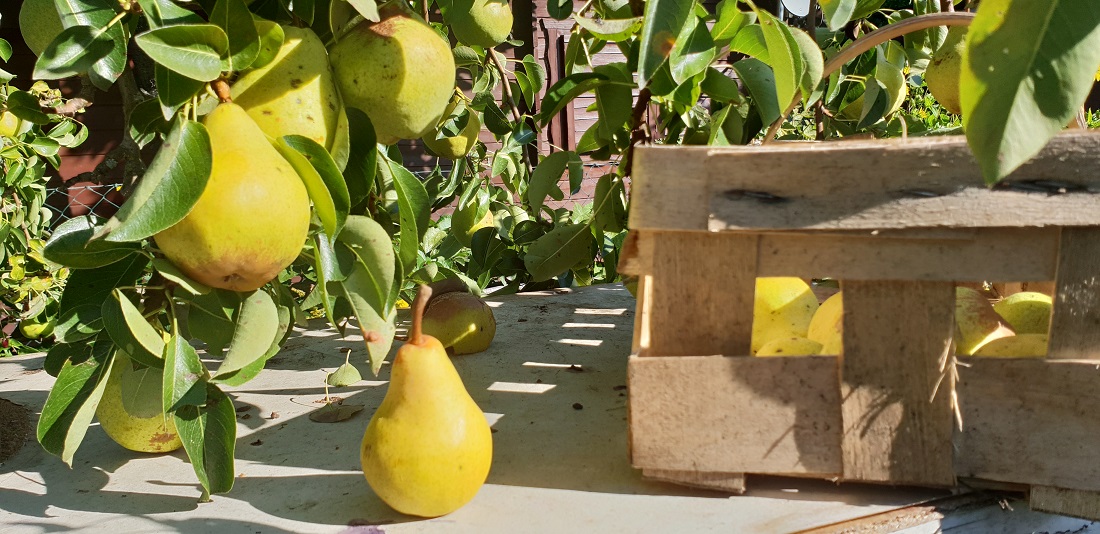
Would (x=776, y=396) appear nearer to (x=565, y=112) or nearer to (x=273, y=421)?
(x=273, y=421)

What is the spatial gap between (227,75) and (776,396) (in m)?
0.70

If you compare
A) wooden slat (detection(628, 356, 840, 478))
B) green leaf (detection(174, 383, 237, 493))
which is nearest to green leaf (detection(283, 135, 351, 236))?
green leaf (detection(174, 383, 237, 493))

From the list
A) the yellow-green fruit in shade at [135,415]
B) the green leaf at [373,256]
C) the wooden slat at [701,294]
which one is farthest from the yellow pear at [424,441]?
the yellow-green fruit in shade at [135,415]

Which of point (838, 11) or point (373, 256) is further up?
point (838, 11)

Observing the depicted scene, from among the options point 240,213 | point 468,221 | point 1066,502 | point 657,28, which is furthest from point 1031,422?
point 468,221

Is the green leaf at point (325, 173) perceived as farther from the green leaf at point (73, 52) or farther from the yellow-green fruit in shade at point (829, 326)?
the yellow-green fruit in shade at point (829, 326)

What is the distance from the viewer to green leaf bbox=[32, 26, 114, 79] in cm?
77

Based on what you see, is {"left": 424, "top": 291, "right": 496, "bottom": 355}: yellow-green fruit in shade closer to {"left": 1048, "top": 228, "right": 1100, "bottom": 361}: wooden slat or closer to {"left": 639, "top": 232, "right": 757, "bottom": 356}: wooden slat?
{"left": 639, "top": 232, "right": 757, "bottom": 356}: wooden slat

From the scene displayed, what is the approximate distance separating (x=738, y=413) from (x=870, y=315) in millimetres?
191

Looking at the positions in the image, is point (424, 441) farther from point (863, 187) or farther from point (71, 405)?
A: point (863, 187)

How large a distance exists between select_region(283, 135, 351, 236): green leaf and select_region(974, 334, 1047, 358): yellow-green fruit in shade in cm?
79

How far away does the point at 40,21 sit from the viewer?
0.86m

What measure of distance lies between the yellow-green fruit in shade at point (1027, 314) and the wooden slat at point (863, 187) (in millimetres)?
395

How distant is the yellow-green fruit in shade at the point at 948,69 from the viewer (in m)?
1.69
